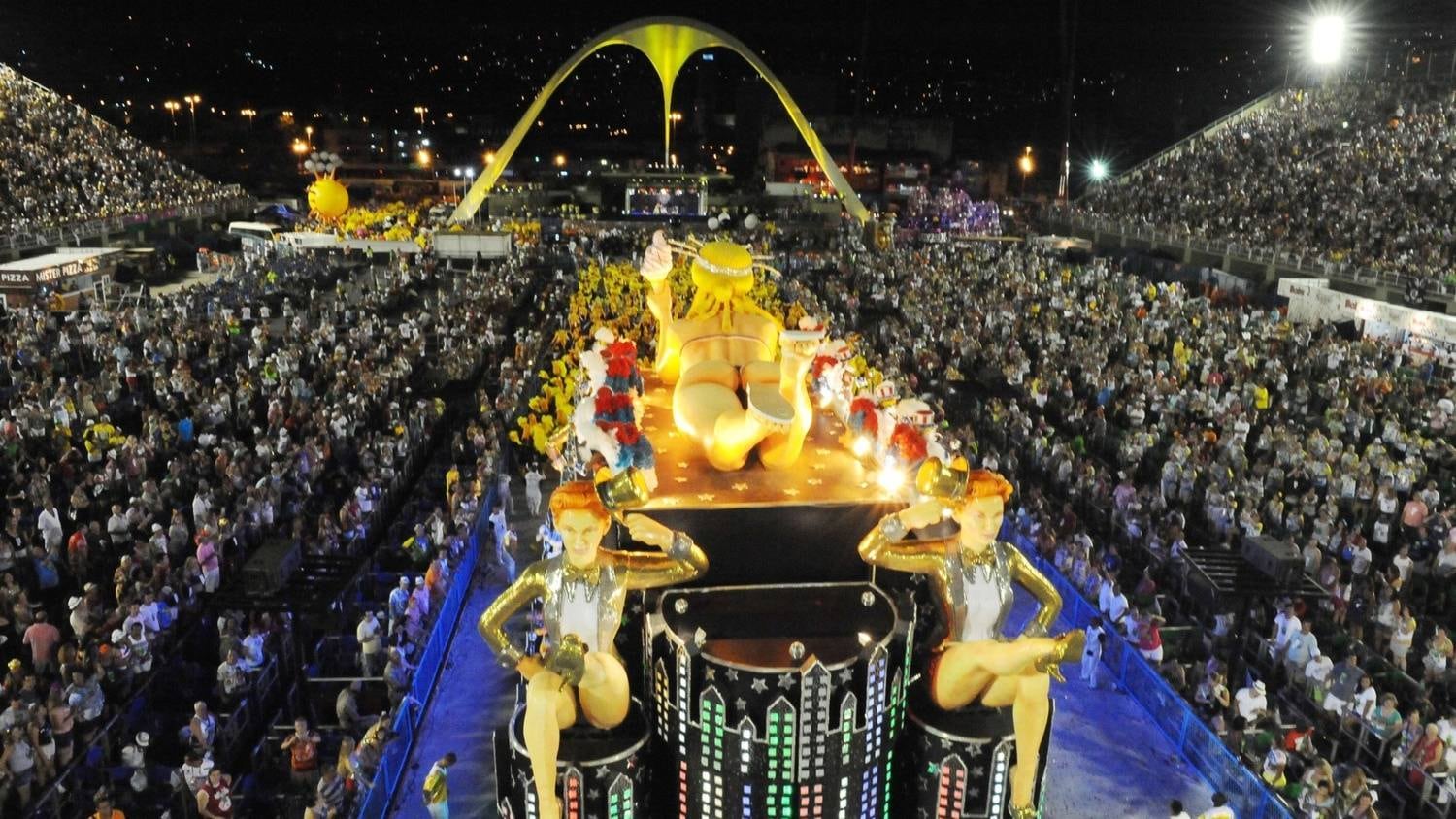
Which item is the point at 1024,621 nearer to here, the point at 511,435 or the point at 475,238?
the point at 511,435

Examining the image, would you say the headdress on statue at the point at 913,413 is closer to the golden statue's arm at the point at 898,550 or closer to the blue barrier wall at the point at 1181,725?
the golden statue's arm at the point at 898,550

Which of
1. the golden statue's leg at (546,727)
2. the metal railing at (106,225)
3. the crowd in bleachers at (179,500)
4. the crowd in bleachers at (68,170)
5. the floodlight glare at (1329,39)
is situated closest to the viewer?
the golden statue's leg at (546,727)

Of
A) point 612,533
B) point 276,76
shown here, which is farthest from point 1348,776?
point 276,76

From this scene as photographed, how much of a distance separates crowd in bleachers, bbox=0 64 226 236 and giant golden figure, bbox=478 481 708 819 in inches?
1284

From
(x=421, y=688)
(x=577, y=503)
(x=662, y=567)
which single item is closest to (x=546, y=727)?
(x=662, y=567)

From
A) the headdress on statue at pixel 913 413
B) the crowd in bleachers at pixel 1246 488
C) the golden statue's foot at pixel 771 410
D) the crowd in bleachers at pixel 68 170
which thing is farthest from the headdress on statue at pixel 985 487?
the crowd in bleachers at pixel 68 170

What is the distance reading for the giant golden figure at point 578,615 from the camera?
5930mm

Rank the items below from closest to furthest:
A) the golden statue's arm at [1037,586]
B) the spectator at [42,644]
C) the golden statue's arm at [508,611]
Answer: the golden statue's arm at [508,611], the golden statue's arm at [1037,586], the spectator at [42,644]

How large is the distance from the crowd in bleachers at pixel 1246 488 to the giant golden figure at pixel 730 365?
441 centimetres

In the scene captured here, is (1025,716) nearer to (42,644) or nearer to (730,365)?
(730,365)

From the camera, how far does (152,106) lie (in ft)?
200

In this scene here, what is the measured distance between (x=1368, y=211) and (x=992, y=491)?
31512 mm

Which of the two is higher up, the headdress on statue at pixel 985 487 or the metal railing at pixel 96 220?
Result: the metal railing at pixel 96 220

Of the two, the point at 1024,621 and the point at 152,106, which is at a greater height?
the point at 152,106
